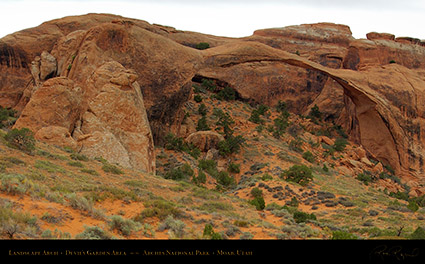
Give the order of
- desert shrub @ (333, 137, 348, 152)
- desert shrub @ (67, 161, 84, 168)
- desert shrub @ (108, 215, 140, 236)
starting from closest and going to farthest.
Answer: desert shrub @ (108, 215, 140, 236) → desert shrub @ (67, 161, 84, 168) → desert shrub @ (333, 137, 348, 152)

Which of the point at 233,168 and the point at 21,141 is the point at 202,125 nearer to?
the point at 233,168

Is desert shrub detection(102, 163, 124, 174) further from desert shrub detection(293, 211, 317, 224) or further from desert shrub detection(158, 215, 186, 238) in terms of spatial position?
desert shrub detection(293, 211, 317, 224)

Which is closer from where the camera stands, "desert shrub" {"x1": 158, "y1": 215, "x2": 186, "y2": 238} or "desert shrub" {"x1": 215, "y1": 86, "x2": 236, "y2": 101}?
"desert shrub" {"x1": 158, "y1": 215, "x2": 186, "y2": 238}

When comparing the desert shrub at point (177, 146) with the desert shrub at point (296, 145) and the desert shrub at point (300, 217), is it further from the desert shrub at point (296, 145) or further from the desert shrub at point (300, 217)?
the desert shrub at point (300, 217)

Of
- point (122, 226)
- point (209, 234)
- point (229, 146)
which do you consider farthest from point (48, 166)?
point (229, 146)

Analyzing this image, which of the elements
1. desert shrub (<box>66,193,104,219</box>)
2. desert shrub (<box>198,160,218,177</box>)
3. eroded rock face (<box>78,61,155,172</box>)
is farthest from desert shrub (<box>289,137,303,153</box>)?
desert shrub (<box>66,193,104,219</box>)

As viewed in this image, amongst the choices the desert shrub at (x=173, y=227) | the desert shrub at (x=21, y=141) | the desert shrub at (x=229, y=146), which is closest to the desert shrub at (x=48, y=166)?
the desert shrub at (x=21, y=141)
